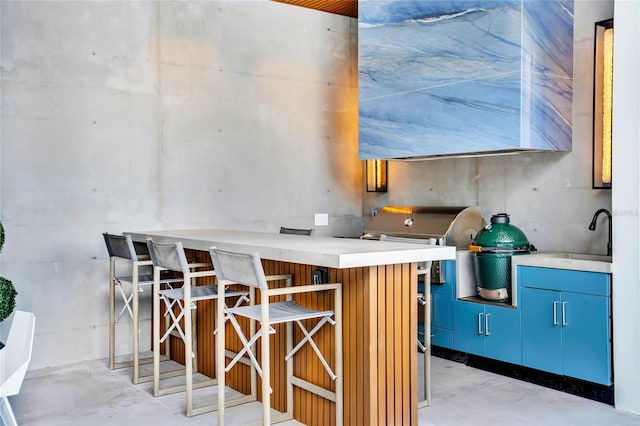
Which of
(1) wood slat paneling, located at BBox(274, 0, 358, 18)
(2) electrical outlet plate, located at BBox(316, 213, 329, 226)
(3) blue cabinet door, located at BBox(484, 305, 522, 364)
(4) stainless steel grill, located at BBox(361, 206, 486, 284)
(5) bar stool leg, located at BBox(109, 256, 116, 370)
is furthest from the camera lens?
(2) electrical outlet plate, located at BBox(316, 213, 329, 226)

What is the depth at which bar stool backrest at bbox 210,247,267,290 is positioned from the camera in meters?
3.01

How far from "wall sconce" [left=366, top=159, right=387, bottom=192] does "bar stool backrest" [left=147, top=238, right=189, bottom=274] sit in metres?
3.21

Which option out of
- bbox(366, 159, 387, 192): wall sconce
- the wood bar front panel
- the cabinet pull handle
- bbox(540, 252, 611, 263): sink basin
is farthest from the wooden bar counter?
bbox(366, 159, 387, 192): wall sconce

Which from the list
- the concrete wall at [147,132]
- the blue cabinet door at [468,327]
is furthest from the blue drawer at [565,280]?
the concrete wall at [147,132]

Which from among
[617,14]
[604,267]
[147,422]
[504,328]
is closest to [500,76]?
[617,14]

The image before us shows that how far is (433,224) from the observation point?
5.54 meters

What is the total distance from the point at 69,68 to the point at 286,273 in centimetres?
277

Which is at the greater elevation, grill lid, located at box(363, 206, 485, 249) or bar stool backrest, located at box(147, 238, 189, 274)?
grill lid, located at box(363, 206, 485, 249)

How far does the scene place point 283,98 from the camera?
641cm

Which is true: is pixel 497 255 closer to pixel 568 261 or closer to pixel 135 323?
pixel 568 261

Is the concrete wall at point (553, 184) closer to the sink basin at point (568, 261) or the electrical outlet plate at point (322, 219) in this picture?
the sink basin at point (568, 261)

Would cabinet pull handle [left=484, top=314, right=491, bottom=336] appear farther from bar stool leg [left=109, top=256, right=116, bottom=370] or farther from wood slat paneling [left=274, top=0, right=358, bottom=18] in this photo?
wood slat paneling [left=274, top=0, right=358, bottom=18]

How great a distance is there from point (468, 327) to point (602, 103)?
2022 millimetres

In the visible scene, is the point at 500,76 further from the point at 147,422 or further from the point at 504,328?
the point at 147,422
